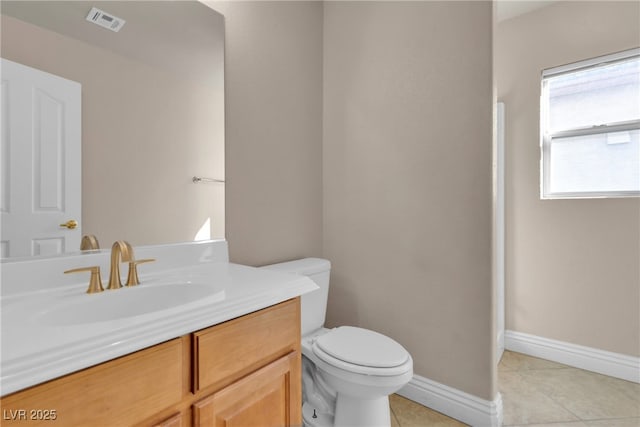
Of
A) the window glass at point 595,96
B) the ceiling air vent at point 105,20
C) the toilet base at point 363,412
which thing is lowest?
the toilet base at point 363,412

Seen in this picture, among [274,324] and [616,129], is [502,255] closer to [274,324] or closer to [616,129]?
[616,129]

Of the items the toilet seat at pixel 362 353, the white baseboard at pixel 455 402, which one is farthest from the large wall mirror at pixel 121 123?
the white baseboard at pixel 455 402

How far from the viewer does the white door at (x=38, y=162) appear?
0.85m

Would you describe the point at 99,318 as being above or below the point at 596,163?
below

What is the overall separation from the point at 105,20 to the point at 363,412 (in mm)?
1750

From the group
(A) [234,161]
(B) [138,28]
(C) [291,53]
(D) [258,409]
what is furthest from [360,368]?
(C) [291,53]

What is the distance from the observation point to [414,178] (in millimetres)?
1706

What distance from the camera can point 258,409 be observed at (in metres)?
0.86

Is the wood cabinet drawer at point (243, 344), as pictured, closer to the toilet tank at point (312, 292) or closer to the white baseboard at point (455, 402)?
the toilet tank at point (312, 292)

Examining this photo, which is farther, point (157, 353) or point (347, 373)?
point (347, 373)

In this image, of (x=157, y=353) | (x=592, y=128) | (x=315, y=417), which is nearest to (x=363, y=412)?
(x=315, y=417)

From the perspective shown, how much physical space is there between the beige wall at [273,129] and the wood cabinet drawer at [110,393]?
0.84 metres

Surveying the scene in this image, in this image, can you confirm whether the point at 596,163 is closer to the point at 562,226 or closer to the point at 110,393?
the point at 562,226

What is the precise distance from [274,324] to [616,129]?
253cm
